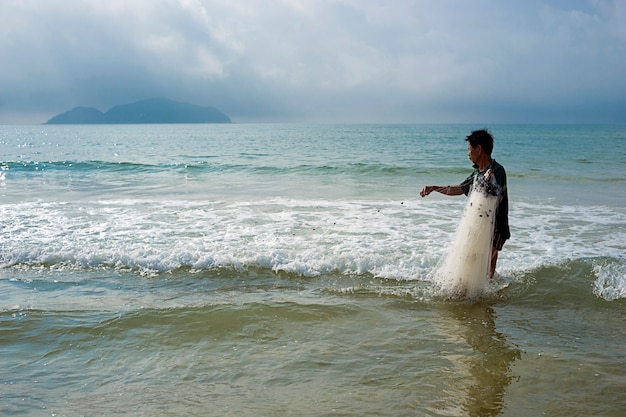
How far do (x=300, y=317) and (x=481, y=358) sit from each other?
2006 millimetres

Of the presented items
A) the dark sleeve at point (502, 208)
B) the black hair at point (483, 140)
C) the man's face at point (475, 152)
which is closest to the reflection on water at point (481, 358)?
the dark sleeve at point (502, 208)

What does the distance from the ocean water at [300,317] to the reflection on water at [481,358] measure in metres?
0.02

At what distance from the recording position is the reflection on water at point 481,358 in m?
3.79

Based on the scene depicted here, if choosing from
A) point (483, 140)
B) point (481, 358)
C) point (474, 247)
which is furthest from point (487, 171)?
point (481, 358)

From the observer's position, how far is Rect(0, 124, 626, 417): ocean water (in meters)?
3.93

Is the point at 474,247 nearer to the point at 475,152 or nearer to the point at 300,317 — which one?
the point at 475,152

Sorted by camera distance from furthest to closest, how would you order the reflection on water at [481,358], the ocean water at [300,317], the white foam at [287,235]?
the white foam at [287,235], the ocean water at [300,317], the reflection on water at [481,358]

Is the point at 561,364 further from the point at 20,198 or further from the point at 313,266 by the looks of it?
the point at 20,198

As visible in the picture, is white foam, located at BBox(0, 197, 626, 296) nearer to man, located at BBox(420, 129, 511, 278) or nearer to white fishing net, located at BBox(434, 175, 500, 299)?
white fishing net, located at BBox(434, 175, 500, 299)

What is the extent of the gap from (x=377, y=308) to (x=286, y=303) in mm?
1099

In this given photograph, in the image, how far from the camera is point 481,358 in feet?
15.0

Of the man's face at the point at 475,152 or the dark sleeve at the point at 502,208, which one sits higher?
the man's face at the point at 475,152

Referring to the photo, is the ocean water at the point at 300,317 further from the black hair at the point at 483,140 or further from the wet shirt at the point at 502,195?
the black hair at the point at 483,140

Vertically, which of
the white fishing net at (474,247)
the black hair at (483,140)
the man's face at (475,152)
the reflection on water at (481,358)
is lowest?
the reflection on water at (481,358)
